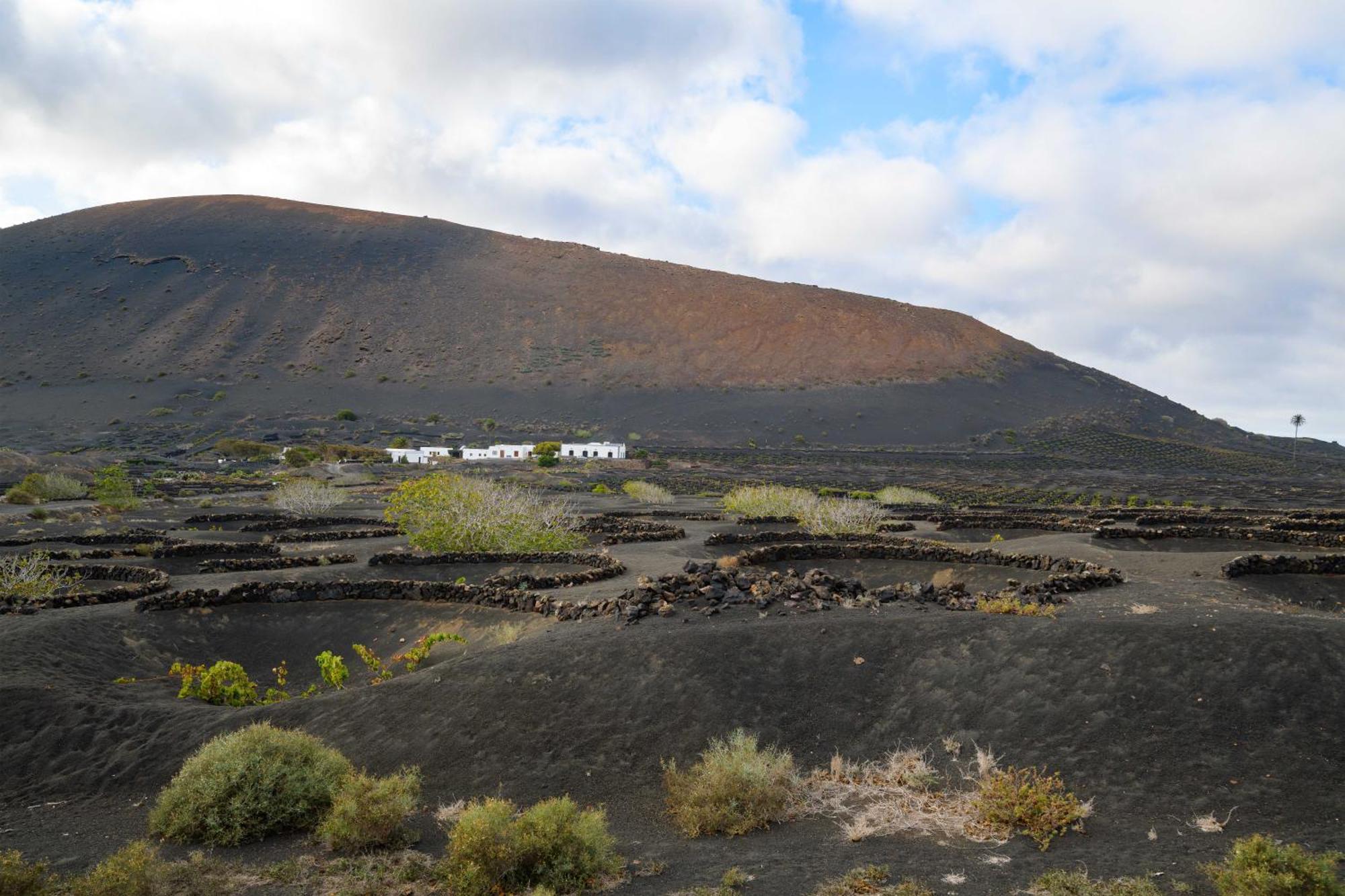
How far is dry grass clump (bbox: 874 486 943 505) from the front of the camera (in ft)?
152

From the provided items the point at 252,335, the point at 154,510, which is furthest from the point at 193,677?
the point at 252,335

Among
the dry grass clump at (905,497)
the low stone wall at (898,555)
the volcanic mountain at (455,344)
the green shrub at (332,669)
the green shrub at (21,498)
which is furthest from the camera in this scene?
the volcanic mountain at (455,344)

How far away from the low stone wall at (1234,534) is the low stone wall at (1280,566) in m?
6.05

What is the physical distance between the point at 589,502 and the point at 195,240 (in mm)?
102524

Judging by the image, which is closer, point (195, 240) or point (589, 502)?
point (589, 502)

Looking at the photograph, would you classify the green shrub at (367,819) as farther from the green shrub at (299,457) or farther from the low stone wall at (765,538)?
the green shrub at (299,457)

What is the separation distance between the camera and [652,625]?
13.0 metres

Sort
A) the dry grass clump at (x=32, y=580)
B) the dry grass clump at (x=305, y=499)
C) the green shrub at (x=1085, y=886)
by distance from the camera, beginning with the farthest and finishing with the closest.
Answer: the dry grass clump at (x=305, y=499) → the dry grass clump at (x=32, y=580) → the green shrub at (x=1085, y=886)

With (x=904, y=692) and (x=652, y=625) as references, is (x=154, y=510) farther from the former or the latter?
(x=904, y=692)

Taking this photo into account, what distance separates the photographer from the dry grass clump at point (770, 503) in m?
34.7

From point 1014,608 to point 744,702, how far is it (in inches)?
184

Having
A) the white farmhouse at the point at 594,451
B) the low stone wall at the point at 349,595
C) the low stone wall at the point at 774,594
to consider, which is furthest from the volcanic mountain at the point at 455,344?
the low stone wall at the point at 774,594

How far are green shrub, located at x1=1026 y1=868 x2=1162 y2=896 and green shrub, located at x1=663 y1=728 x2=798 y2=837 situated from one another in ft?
8.38

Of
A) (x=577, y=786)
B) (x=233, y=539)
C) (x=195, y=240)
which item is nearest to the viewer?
(x=577, y=786)
